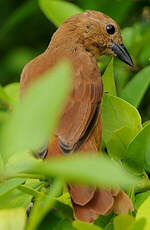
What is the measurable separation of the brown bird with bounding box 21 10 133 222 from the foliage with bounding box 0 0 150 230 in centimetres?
6

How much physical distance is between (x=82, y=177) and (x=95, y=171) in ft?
0.08

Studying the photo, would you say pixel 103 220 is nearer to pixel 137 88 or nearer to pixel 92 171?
pixel 137 88

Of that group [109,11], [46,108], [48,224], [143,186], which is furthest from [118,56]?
[46,108]

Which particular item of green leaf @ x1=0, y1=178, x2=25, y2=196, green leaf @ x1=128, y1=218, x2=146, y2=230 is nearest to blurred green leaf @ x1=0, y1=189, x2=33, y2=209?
green leaf @ x1=0, y1=178, x2=25, y2=196

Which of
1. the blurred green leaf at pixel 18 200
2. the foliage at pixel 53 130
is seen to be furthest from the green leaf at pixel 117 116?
the blurred green leaf at pixel 18 200

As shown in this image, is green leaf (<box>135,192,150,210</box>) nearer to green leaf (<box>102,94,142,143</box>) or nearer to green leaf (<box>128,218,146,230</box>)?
green leaf (<box>102,94,142,143</box>)

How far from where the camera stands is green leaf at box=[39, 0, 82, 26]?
341 centimetres

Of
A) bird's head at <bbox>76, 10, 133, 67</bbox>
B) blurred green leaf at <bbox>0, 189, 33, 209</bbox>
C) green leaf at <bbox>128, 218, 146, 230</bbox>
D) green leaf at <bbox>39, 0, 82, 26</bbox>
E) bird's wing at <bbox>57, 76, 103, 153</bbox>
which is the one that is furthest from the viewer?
bird's head at <bbox>76, 10, 133, 67</bbox>

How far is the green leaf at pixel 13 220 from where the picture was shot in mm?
1426

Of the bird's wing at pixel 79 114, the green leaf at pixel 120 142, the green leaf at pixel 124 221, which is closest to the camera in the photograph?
the green leaf at pixel 124 221

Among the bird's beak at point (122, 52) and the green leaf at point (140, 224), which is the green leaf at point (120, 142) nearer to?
the green leaf at point (140, 224)

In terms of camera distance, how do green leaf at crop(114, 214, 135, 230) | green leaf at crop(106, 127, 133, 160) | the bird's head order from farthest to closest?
the bird's head, green leaf at crop(106, 127, 133, 160), green leaf at crop(114, 214, 135, 230)

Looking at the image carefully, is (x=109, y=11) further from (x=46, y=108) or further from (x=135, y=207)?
(x=46, y=108)

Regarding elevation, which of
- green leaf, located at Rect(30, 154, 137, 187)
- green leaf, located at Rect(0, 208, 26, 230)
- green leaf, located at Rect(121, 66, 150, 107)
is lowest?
green leaf, located at Rect(121, 66, 150, 107)
